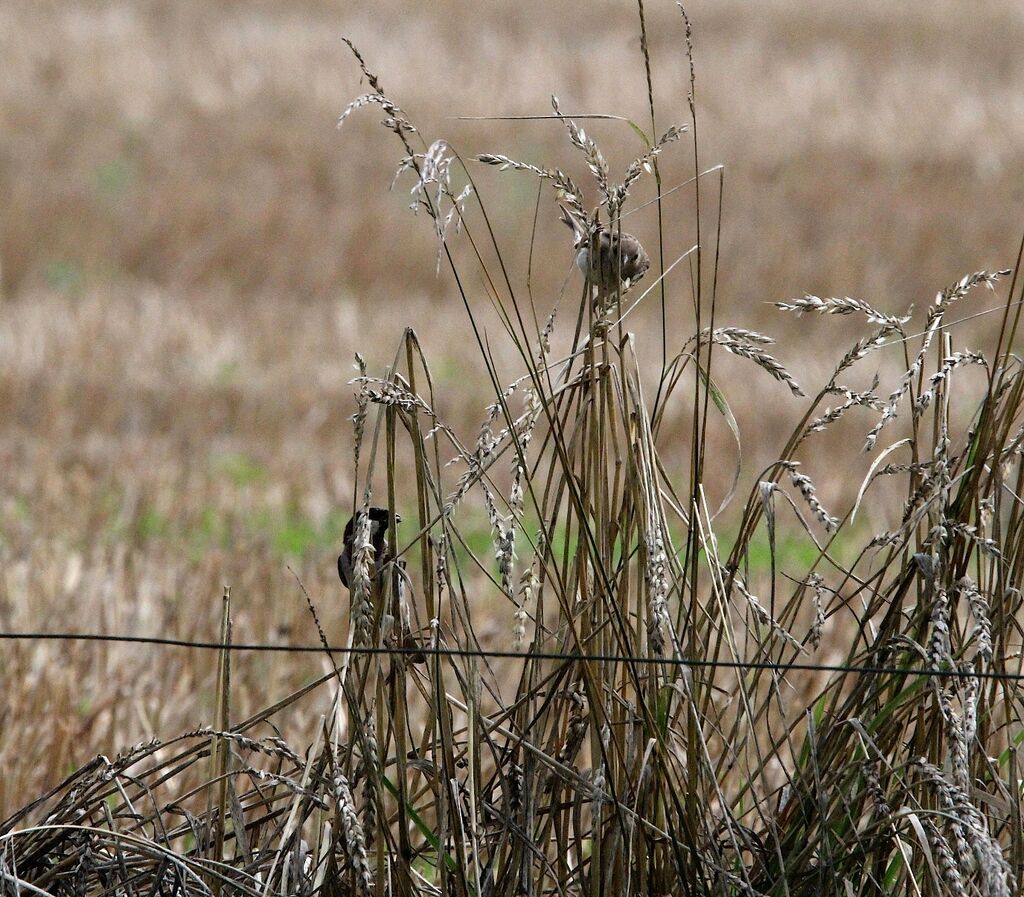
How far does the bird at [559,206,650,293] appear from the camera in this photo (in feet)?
3.76

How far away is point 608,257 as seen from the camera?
1.17 meters

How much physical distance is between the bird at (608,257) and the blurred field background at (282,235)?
1300 millimetres

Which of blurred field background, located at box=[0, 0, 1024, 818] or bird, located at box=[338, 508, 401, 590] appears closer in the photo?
bird, located at box=[338, 508, 401, 590]

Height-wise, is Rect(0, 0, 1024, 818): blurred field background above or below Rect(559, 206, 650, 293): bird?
above

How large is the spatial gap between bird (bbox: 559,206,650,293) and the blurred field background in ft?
4.27

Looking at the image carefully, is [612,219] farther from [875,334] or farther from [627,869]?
[627,869]

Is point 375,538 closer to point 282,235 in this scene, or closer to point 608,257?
point 608,257

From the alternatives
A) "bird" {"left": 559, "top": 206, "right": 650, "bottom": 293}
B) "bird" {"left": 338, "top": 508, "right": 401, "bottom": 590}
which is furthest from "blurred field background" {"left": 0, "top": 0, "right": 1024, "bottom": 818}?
"bird" {"left": 559, "top": 206, "right": 650, "bottom": 293}

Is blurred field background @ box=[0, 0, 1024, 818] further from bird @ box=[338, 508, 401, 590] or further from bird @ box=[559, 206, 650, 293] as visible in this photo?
bird @ box=[559, 206, 650, 293]

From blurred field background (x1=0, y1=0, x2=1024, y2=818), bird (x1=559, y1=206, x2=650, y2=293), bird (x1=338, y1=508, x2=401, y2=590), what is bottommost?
bird (x1=338, y1=508, x2=401, y2=590)

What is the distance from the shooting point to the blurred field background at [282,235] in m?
3.32

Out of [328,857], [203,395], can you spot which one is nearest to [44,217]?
[203,395]

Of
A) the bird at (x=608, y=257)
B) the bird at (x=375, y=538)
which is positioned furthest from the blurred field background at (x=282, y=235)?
the bird at (x=608, y=257)

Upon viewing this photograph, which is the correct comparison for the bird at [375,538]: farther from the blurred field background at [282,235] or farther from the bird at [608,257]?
the blurred field background at [282,235]
